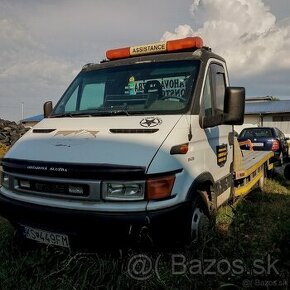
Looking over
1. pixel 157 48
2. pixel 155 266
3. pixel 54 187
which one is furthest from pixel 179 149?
pixel 157 48

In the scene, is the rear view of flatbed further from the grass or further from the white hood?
the white hood

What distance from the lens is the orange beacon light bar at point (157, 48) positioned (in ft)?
15.8

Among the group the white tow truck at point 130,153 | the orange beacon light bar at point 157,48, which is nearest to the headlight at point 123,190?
the white tow truck at point 130,153

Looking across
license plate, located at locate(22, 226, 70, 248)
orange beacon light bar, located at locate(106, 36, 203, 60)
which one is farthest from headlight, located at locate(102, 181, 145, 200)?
orange beacon light bar, located at locate(106, 36, 203, 60)

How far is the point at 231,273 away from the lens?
3301mm

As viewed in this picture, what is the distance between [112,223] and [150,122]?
119 centimetres

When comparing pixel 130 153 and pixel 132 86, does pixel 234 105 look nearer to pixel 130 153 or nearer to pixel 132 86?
pixel 132 86

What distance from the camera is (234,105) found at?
425 centimetres

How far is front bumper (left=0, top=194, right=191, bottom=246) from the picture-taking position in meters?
3.24

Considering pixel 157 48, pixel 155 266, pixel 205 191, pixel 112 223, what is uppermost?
pixel 157 48

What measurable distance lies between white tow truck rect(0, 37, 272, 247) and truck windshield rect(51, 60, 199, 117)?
14 mm

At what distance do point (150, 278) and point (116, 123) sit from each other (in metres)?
1.65

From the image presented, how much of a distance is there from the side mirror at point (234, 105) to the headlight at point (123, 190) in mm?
1573

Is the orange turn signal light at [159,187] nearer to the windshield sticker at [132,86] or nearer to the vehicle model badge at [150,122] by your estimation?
the vehicle model badge at [150,122]
